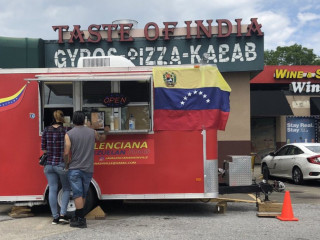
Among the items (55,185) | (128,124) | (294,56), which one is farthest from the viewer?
(294,56)

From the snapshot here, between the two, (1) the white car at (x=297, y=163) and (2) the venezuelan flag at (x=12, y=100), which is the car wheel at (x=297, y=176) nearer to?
(1) the white car at (x=297, y=163)

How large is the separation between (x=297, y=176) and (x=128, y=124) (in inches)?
294

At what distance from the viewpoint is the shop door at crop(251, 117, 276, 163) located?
21078 mm

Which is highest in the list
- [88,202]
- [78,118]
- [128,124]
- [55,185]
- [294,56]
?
[294,56]

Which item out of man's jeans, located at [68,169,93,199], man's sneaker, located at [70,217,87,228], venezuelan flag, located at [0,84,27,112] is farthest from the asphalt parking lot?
venezuelan flag, located at [0,84,27,112]

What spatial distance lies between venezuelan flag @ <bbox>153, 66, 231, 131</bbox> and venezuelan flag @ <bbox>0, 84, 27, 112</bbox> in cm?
247

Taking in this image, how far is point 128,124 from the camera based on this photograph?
22.8 feet

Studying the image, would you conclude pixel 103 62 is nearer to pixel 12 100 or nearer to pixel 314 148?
pixel 12 100

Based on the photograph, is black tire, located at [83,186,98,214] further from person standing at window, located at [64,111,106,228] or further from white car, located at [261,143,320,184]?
white car, located at [261,143,320,184]

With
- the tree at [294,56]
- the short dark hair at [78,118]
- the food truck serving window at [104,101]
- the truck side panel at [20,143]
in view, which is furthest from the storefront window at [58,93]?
the tree at [294,56]

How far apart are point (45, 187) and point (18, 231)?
103 centimetres

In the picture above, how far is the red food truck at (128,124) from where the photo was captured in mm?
6836

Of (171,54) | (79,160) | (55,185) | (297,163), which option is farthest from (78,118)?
(297,163)

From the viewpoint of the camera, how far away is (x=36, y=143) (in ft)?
22.6
